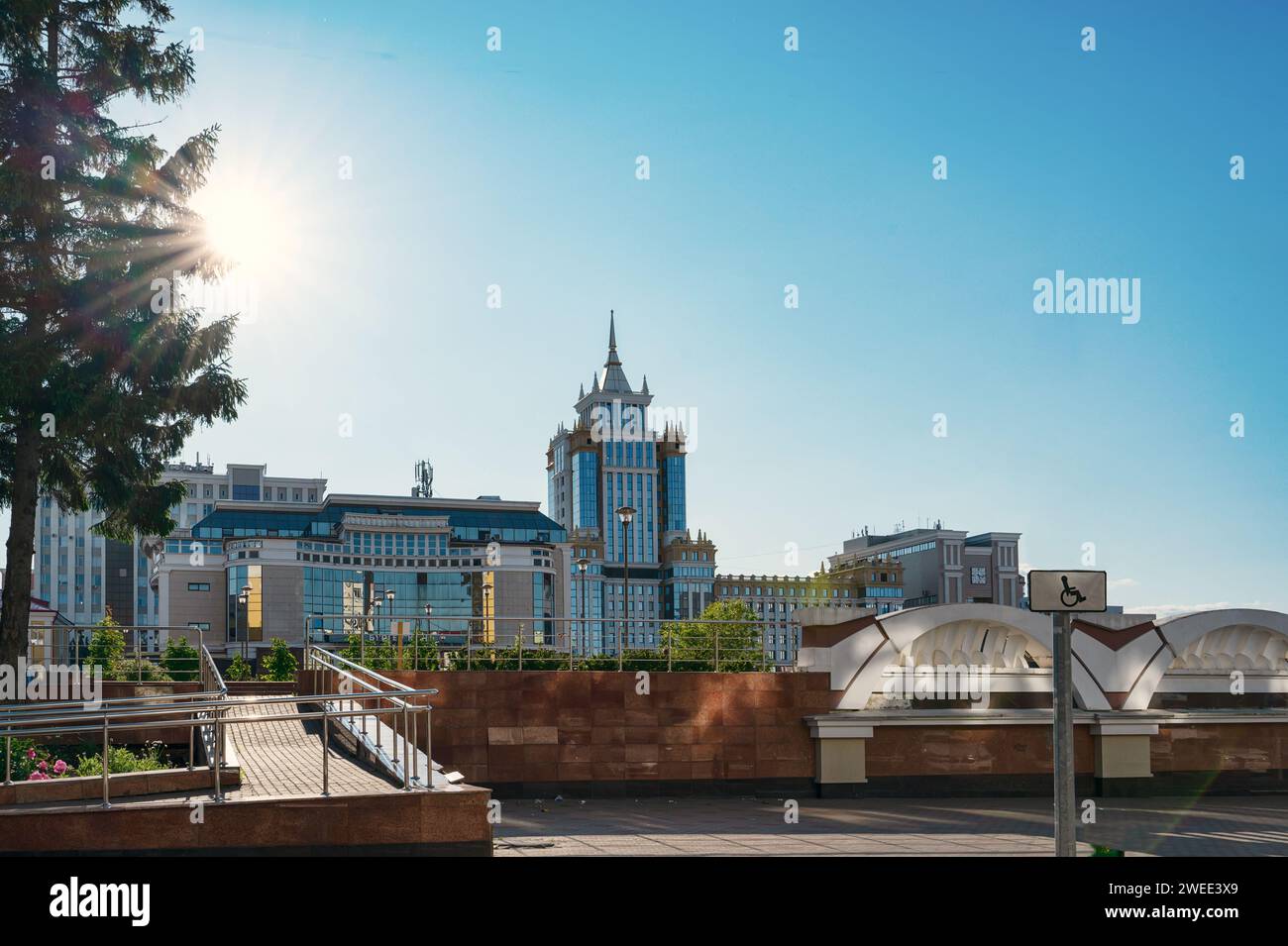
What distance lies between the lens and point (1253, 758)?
20.7 meters

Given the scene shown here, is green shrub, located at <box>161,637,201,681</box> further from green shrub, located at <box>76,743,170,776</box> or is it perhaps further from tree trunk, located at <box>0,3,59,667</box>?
green shrub, located at <box>76,743,170,776</box>

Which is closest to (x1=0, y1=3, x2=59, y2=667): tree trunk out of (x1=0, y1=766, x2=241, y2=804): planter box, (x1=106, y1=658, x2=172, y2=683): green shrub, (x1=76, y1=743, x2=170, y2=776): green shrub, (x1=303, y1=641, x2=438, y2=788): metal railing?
(x1=106, y1=658, x2=172, y2=683): green shrub

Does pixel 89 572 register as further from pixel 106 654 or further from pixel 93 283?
pixel 93 283

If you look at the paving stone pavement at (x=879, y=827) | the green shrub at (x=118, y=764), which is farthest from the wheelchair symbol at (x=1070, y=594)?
the green shrub at (x=118, y=764)

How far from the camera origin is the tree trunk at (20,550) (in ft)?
57.8

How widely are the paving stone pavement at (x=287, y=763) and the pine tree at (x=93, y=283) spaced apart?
4.62m

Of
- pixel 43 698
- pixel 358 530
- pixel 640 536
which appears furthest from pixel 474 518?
pixel 43 698

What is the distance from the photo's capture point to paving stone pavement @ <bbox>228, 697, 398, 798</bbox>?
425 inches

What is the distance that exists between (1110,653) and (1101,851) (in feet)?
38.1

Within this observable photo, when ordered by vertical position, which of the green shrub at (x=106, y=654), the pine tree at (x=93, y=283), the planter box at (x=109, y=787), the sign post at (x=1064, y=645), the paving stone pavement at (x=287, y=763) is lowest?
the paving stone pavement at (x=287, y=763)

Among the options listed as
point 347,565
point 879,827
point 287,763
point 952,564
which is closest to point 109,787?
point 287,763

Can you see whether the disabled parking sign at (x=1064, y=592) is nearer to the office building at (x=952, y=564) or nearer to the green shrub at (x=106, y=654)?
the green shrub at (x=106, y=654)
